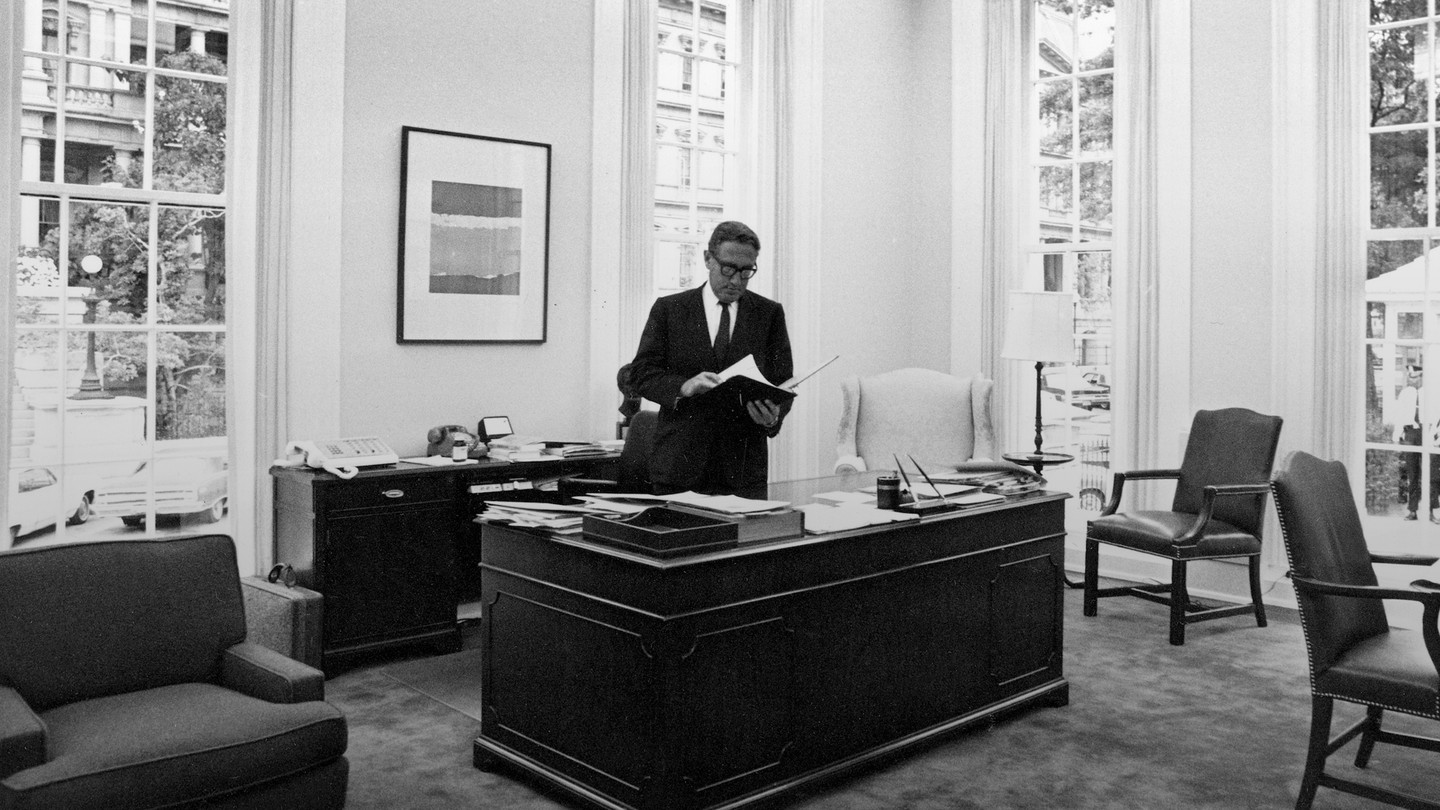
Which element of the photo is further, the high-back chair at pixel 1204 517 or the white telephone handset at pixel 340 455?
the high-back chair at pixel 1204 517

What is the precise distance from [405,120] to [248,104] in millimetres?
700

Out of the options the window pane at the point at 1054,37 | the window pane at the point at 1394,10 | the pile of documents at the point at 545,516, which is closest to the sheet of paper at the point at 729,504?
the pile of documents at the point at 545,516

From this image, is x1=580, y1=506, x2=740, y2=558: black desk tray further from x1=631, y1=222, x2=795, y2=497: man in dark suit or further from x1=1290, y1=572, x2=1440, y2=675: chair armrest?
x1=1290, y1=572, x2=1440, y2=675: chair armrest

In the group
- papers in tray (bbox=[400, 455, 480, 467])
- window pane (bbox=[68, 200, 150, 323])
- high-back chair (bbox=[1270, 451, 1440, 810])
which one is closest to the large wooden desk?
high-back chair (bbox=[1270, 451, 1440, 810])

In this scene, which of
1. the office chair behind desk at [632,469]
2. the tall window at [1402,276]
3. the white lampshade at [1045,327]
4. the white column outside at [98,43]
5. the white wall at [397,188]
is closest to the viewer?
the white column outside at [98,43]

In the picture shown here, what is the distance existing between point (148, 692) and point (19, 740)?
574 millimetres

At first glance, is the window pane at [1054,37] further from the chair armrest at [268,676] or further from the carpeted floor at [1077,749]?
the chair armrest at [268,676]

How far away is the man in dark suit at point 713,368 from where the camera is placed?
12.9ft

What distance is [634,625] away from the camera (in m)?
3.03

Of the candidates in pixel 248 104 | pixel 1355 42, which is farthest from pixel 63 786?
pixel 1355 42

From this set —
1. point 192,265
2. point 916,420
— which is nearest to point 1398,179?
point 916,420

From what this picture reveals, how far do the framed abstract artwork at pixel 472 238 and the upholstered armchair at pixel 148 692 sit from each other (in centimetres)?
229

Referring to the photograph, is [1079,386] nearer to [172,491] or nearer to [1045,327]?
[1045,327]

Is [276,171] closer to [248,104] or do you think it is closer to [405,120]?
[248,104]
